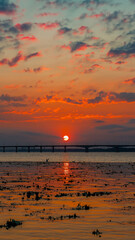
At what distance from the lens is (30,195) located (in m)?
35.8

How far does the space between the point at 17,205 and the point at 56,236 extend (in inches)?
422

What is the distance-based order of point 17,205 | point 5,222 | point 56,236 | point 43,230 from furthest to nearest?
point 17,205 → point 5,222 → point 43,230 → point 56,236

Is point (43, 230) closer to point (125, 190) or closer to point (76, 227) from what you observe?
point (76, 227)

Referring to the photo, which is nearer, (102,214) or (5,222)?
(5,222)

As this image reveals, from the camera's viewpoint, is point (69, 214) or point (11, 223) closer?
point (11, 223)

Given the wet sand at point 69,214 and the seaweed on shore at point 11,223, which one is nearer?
the wet sand at point 69,214

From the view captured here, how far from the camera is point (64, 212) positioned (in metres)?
26.9

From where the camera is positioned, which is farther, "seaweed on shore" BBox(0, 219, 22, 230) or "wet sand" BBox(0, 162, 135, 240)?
"seaweed on shore" BBox(0, 219, 22, 230)

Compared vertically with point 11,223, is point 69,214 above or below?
above

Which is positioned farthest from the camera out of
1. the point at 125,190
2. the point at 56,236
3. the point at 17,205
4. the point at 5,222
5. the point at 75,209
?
the point at 125,190

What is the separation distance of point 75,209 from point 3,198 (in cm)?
838

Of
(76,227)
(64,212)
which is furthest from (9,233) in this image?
(64,212)

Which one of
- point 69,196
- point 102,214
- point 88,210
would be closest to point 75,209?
point 88,210

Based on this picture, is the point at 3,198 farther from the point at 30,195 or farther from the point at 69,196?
the point at 69,196
